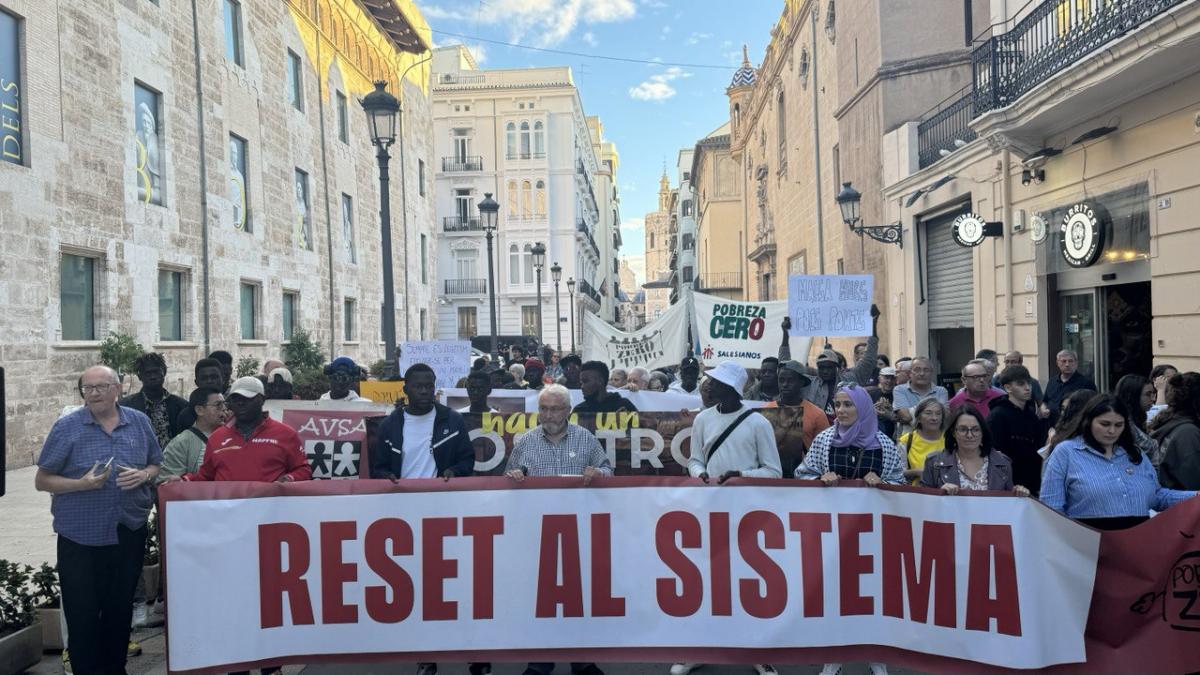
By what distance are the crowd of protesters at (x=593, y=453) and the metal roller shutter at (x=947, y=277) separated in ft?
27.1

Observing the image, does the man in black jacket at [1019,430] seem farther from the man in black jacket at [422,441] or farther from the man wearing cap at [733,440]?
the man in black jacket at [422,441]

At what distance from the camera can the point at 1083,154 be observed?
10.3 metres

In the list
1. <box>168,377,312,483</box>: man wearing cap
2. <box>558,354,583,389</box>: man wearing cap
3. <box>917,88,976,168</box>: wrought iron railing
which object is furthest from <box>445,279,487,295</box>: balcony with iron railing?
<box>168,377,312,483</box>: man wearing cap

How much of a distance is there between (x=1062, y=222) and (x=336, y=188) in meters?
23.0

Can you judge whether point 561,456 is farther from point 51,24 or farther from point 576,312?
point 576,312

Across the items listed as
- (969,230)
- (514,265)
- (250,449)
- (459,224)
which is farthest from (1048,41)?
(459,224)

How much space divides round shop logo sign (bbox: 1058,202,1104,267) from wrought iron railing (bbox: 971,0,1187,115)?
5.45 ft

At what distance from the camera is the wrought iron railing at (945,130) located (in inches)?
542

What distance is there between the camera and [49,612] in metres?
5.12

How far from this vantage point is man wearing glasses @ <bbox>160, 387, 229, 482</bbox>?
5.27 metres

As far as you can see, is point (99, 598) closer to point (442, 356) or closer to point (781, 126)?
point (442, 356)

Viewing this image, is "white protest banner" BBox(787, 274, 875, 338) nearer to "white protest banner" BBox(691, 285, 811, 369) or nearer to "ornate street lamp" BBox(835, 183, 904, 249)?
"white protest banner" BBox(691, 285, 811, 369)

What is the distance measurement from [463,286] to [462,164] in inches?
340

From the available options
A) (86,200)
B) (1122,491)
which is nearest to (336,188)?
(86,200)
